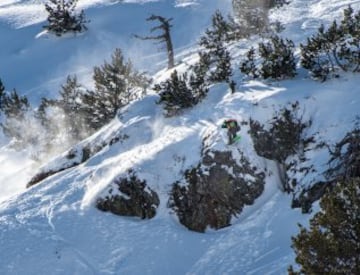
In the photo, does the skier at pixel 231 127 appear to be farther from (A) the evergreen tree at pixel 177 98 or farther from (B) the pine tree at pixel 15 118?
(B) the pine tree at pixel 15 118

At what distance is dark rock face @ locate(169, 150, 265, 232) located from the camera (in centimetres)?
1311

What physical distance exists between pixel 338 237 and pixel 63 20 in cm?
3430

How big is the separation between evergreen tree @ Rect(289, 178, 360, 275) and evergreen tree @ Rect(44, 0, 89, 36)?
3370cm

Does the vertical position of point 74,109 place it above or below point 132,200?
below

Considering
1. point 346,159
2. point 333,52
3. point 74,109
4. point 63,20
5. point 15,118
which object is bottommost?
point 15,118

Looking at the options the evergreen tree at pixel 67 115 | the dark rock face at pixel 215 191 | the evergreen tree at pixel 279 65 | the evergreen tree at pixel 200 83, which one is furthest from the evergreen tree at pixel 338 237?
the evergreen tree at pixel 67 115

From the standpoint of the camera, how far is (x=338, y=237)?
302 inches

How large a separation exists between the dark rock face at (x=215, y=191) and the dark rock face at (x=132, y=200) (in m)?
0.63

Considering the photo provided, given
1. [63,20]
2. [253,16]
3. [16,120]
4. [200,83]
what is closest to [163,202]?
[200,83]

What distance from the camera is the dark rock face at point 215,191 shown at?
13109 mm

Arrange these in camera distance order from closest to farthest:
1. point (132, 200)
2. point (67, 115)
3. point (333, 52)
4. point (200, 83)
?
point (132, 200) → point (333, 52) → point (200, 83) → point (67, 115)

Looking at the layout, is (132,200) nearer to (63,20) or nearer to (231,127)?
(231,127)

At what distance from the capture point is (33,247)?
1298 centimetres

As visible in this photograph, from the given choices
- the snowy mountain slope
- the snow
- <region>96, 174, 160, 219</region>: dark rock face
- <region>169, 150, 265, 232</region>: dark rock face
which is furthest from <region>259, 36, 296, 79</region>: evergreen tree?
the snowy mountain slope
